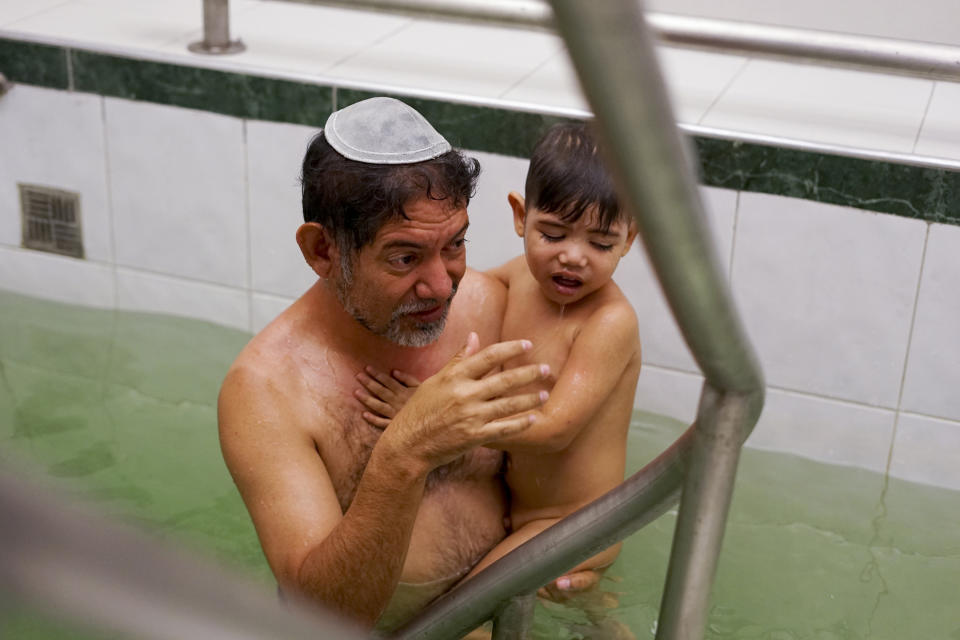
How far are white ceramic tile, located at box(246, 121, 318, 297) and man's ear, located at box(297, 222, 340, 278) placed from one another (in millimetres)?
1171

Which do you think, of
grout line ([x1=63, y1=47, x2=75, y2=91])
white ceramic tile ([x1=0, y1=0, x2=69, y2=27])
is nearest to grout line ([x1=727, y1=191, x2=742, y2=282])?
grout line ([x1=63, y1=47, x2=75, y2=91])

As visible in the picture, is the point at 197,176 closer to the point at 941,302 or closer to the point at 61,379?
the point at 61,379

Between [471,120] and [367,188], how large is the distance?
1189 mm

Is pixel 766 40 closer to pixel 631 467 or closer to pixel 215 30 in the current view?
pixel 631 467

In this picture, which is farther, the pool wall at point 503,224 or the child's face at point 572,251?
the pool wall at point 503,224

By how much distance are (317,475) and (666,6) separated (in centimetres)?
237

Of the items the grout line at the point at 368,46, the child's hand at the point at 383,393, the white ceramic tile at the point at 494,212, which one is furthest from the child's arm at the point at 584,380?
the grout line at the point at 368,46

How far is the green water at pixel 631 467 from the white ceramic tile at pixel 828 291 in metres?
0.27

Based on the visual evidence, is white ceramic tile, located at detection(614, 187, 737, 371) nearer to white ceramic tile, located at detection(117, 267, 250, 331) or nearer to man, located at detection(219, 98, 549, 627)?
man, located at detection(219, 98, 549, 627)

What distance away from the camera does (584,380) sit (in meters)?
2.07

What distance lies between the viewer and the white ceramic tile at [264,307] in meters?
3.43

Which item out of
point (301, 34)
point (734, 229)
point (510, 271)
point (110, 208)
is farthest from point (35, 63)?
point (734, 229)

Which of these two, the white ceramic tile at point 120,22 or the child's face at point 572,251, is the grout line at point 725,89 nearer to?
the child's face at point 572,251

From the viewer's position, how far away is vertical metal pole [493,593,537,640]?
1255mm
